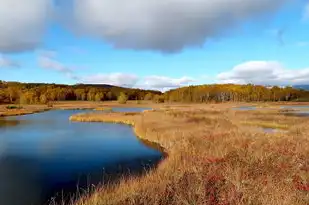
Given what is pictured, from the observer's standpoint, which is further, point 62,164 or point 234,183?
point 62,164

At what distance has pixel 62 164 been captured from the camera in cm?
1736

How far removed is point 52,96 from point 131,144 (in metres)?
Answer: 145

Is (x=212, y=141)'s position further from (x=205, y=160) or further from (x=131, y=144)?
(x=131, y=144)

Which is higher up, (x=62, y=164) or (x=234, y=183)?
(x=234, y=183)

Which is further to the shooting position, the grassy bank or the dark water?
the dark water

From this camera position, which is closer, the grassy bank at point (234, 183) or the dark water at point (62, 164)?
the grassy bank at point (234, 183)

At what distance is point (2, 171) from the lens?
1584 centimetres

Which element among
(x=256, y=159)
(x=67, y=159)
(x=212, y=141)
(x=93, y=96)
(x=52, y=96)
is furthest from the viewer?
(x=93, y=96)

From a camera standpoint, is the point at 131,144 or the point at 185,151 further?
the point at 131,144

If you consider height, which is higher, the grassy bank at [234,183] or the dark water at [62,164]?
the grassy bank at [234,183]

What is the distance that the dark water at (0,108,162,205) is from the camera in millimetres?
12703

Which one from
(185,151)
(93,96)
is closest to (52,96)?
(93,96)

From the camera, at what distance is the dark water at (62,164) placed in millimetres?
12703

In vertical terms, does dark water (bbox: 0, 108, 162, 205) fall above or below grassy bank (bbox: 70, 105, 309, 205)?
below
